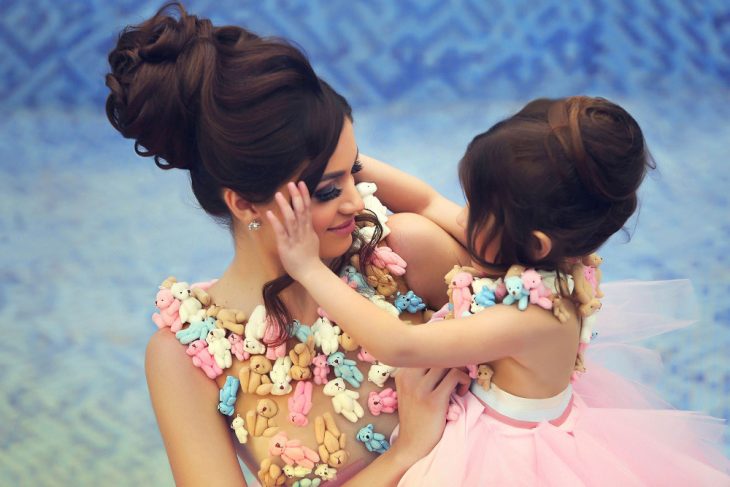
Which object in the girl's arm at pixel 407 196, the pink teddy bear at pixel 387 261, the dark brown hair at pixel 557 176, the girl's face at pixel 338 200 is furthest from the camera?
the girl's arm at pixel 407 196

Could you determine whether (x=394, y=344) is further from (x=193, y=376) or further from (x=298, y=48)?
(x=298, y=48)

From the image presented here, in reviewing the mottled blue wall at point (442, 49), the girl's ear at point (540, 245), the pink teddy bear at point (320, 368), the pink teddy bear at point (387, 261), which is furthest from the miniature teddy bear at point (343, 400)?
the mottled blue wall at point (442, 49)

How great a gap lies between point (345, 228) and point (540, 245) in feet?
1.12

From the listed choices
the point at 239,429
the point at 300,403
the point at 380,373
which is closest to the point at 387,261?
the point at 380,373

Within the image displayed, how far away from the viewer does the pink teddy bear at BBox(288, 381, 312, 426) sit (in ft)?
5.37

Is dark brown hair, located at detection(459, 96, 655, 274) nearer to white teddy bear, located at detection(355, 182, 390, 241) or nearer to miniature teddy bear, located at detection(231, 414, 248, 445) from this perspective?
white teddy bear, located at detection(355, 182, 390, 241)

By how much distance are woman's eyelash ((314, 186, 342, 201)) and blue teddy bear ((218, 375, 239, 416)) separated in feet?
1.24

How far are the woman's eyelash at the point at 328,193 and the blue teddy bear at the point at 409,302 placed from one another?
11.5 inches

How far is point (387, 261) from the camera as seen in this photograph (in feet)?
5.62

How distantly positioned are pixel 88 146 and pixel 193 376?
9.55ft

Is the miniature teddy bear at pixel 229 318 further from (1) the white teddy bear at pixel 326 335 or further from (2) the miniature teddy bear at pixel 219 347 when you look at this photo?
(1) the white teddy bear at pixel 326 335

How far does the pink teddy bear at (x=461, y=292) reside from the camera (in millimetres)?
1519

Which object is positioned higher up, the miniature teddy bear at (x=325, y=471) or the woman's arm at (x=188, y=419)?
the woman's arm at (x=188, y=419)

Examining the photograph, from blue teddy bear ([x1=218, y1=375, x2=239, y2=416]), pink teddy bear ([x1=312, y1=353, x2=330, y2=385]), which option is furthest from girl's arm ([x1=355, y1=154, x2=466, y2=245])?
blue teddy bear ([x1=218, y1=375, x2=239, y2=416])
